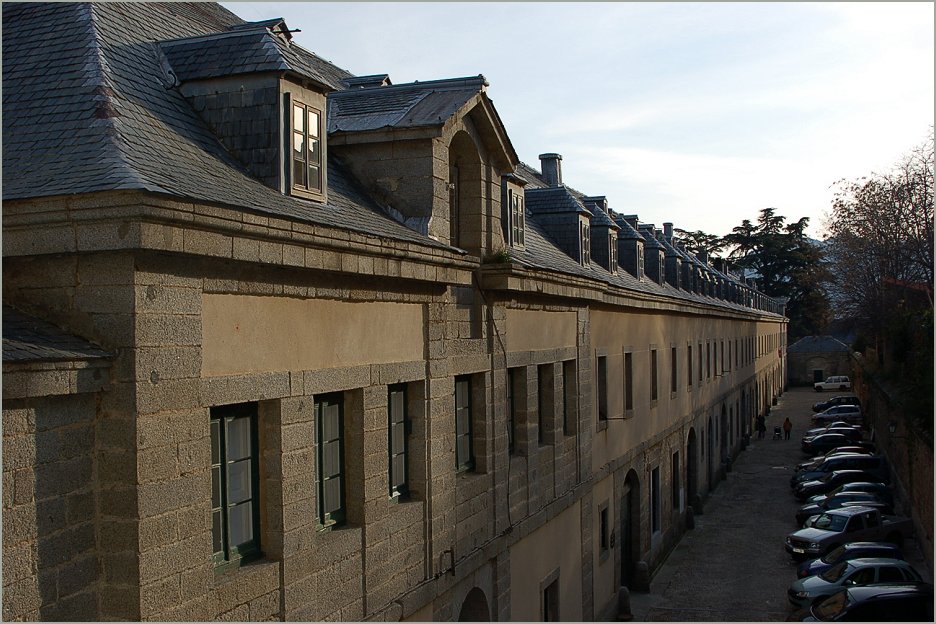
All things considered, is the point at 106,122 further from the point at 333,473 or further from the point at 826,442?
the point at 826,442

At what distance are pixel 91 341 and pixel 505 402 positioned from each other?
27.4 feet

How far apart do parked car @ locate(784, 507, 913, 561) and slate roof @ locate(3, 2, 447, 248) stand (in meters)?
18.3

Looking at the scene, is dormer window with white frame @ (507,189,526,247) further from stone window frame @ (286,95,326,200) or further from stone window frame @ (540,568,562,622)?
stone window frame @ (286,95,326,200)

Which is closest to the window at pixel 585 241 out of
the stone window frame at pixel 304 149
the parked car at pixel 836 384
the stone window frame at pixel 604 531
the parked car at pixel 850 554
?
the stone window frame at pixel 604 531

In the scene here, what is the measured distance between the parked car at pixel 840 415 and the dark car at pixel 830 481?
19305 mm

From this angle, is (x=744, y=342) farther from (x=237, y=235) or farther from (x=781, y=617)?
(x=237, y=235)

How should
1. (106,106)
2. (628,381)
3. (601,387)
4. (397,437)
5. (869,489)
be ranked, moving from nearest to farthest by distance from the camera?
(106,106)
(397,437)
(601,387)
(628,381)
(869,489)

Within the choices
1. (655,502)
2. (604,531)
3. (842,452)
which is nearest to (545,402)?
(604,531)

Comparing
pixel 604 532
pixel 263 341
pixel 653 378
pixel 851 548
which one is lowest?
pixel 851 548

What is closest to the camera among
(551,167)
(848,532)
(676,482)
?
(848,532)

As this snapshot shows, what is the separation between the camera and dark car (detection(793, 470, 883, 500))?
3161cm

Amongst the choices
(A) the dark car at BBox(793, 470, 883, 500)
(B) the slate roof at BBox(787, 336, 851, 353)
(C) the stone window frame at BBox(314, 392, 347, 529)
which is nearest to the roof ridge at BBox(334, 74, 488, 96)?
(C) the stone window frame at BBox(314, 392, 347, 529)

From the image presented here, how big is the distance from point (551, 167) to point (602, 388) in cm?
1065

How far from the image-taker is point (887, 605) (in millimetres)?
17203
